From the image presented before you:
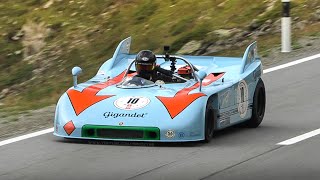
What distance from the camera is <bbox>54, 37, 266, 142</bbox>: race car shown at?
35.3 feet

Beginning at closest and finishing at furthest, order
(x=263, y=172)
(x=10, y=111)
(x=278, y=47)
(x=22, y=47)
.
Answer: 1. (x=263, y=172)
2. (x=10, y=111)
3. (x=278, y=47)
4. (x=22, y=47)

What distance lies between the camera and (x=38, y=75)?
20.7 meters

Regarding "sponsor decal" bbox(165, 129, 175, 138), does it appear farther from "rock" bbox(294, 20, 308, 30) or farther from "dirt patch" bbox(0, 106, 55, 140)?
"rock" bbox(294, 20, 308, 30)

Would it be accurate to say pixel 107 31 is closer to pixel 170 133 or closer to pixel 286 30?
pixel 286 30

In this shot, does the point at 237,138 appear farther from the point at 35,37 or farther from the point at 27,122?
the point at 35,37

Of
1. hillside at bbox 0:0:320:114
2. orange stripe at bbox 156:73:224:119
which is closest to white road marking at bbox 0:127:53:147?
orange stripe at bbox 156:73:224:119

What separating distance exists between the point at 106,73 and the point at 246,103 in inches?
74.0

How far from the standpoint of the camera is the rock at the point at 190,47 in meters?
19.4

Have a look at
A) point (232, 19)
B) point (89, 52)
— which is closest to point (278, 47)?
point (232, 19)

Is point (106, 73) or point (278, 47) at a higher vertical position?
point (106, 73)

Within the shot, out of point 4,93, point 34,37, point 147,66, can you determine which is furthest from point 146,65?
point 34,37

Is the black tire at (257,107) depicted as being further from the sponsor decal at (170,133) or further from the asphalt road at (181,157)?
the sponsor decal at (170,133)

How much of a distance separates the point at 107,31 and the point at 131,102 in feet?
36.0

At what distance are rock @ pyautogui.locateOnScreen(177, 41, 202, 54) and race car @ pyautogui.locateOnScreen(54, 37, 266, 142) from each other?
6.80m
